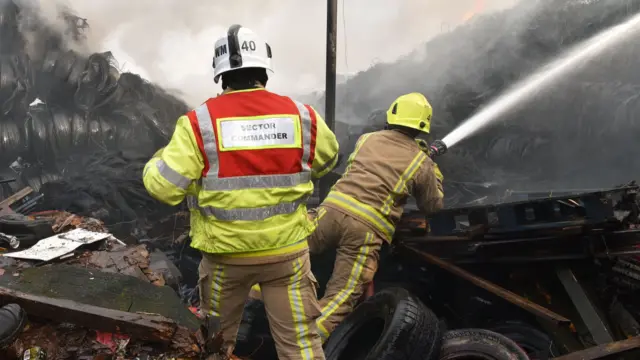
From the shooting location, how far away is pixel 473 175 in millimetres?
5871

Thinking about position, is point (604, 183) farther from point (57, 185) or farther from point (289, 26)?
point (57, 185)

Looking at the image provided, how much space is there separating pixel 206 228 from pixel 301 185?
0.50 metres

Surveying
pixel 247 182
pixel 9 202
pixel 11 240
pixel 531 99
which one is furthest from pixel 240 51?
pixel 531 99

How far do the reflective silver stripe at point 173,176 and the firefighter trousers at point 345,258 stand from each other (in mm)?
1420

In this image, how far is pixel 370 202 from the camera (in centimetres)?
331

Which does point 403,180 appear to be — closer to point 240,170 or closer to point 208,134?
point 240,170

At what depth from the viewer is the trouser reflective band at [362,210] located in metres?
3.29

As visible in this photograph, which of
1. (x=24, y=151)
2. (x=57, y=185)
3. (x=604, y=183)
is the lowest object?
(x=604, y=183)

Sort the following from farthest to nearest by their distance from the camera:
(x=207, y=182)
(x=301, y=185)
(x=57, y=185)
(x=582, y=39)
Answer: (x=582, y=39)
(x=57, y=185)
(x=301, y=185)
(x=207, y=182)

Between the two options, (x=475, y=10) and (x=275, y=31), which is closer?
(x=275, y=31)

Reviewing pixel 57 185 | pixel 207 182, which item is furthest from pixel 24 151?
pixel 207 182

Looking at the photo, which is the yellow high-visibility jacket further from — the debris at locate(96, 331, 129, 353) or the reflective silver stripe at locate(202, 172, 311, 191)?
the debris at locate(96, 331, 129, 353)

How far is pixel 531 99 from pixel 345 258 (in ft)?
15.0

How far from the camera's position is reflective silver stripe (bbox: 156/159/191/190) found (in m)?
2.09
